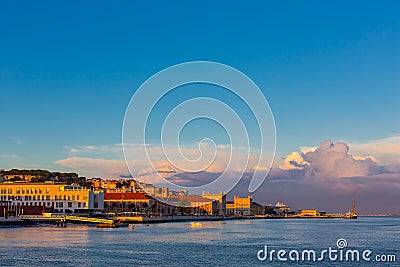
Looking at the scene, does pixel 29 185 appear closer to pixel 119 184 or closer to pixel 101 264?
pixel 119 184

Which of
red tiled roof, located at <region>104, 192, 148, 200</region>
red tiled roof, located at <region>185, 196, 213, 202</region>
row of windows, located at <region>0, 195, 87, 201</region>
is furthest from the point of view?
red tiled roof, located at <region>185, 196, 213, 202</region>

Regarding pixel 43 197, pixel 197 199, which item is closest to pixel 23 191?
pixel 43 197

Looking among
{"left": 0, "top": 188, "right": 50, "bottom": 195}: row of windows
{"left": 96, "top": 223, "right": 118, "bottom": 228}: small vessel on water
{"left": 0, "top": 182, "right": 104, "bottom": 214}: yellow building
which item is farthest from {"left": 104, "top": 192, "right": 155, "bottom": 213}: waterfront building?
{"left": 96, "top": 223, "right": 118, "bottom": 228}: small vessel on water

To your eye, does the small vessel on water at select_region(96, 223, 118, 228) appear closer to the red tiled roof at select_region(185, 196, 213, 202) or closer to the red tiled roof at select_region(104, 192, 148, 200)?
the red tiled roof at select_region(104, 192, 148, 200)

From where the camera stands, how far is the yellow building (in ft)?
398

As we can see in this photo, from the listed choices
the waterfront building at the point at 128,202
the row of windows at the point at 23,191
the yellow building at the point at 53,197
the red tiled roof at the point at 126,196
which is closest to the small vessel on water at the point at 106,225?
the yellow building at the point at 53,197

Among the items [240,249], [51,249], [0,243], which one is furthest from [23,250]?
[240,249]

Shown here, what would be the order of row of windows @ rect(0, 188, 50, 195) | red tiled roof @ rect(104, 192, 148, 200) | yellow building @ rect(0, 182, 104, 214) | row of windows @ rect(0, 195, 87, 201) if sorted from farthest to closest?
1. red tiled roof @ rect(104, 192, 148, 200)
2. row of windows @ rect(0, 188, 50, 195)
3. row of windows @ rect(0, 195, 87, 201)
4. yellow building @ rect(0, 182, 104, 214)

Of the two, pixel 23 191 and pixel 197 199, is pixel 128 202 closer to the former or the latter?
pixel 23 191

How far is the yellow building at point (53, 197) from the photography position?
121 metres

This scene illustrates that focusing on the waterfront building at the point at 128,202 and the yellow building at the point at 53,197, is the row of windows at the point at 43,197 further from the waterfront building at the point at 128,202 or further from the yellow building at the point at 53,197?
the waterfront building at the point at 128,202

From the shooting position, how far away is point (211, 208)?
188625 millimetres

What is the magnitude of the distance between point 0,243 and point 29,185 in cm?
7692

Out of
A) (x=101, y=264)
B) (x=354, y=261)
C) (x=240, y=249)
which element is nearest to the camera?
(x=101, y=264)
